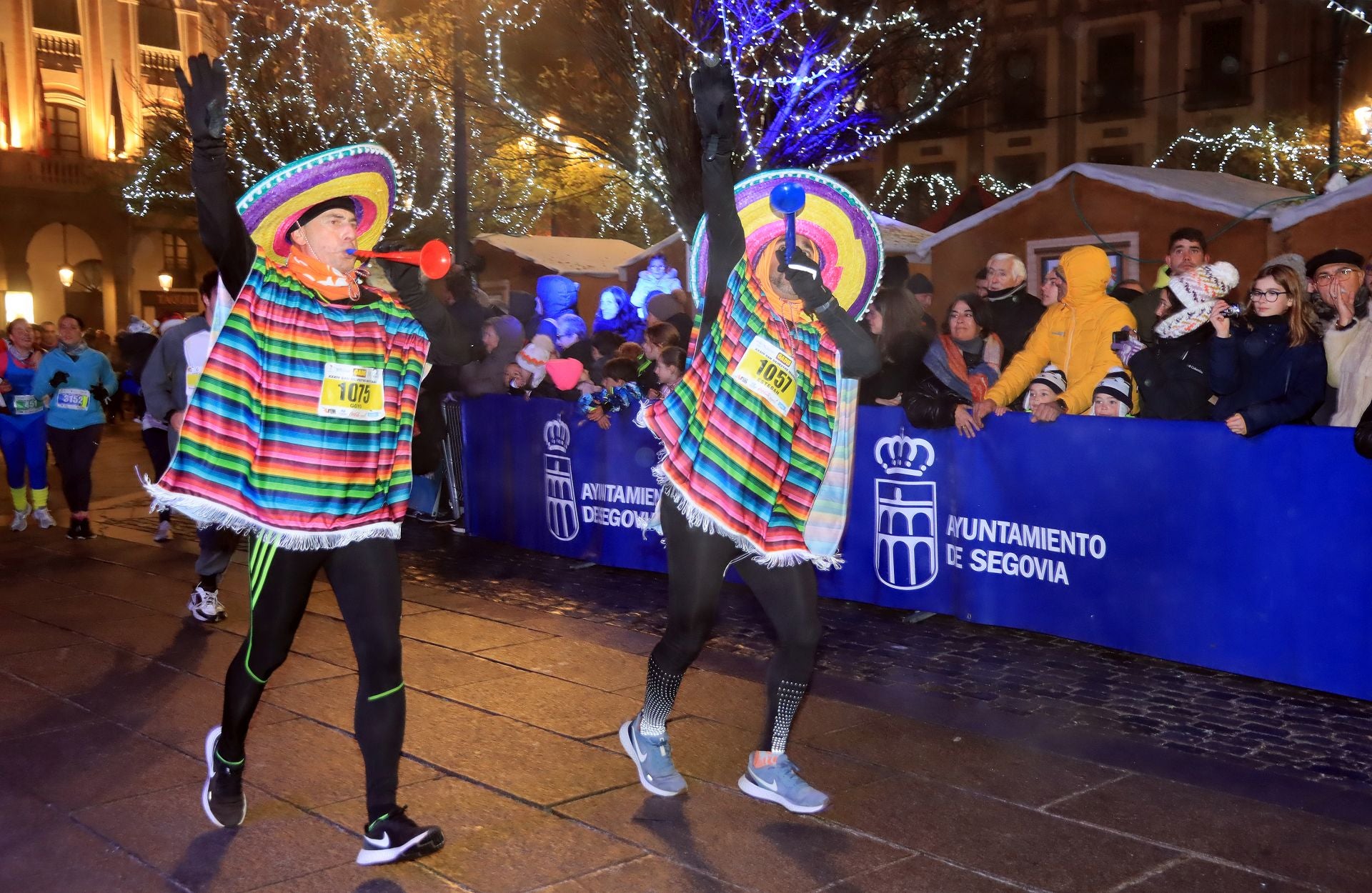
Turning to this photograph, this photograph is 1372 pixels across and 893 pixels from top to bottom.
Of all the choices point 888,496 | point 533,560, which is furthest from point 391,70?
point 888,496

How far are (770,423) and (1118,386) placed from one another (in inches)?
133

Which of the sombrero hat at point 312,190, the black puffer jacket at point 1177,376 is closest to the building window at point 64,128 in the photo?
the black puffer jacket at point 1177,376

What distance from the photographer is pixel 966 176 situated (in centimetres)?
4016

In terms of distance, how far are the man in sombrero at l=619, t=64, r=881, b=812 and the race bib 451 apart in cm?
94

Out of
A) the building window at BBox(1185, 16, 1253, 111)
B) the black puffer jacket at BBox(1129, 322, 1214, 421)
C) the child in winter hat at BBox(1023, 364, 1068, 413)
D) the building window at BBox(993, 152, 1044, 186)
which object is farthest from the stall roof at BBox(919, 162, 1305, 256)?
the building window at BBox(993, 152, 1044, 186)

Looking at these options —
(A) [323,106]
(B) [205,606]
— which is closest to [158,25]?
(A) [323,106]

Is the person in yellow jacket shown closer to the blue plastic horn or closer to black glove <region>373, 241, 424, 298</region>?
the blue plastic horn

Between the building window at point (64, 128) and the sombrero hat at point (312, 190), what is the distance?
142 ft

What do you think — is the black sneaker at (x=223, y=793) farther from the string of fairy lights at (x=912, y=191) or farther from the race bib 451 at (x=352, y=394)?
the string of fairy lights at (x=912, y=191)

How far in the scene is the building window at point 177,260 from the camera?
142 feet

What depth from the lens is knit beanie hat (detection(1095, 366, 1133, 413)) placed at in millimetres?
6855

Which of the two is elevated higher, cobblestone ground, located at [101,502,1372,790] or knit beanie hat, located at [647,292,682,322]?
knit beanie hat, located at [647,292,682,322]

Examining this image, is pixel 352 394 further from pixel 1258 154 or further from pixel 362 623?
pixel 1258 154

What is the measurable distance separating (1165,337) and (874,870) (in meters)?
3.83
